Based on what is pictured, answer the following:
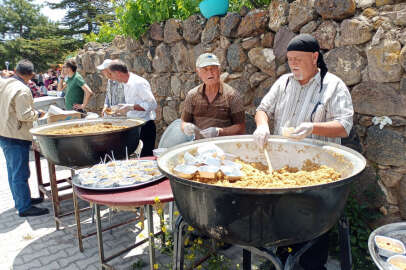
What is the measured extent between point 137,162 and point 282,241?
67.4 inches

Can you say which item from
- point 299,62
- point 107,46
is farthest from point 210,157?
point 107,46

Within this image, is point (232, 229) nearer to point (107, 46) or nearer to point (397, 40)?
point (397, 40)

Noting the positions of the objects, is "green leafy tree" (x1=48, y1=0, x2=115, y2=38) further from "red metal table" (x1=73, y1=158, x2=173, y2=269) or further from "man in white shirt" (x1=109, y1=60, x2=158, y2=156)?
"red metal table" (x1=73, y1=158, x2=173, y2=269)

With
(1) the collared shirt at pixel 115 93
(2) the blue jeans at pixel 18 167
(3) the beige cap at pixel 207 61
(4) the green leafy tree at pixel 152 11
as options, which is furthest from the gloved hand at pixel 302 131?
(2) the blue jeans at pixel 18 167

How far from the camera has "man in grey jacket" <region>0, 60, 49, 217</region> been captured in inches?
149

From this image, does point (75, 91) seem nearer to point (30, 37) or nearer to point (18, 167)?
point (18, 167)

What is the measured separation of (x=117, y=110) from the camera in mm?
3695

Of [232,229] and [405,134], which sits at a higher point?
[405,134]

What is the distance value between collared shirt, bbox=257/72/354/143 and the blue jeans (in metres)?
3.23

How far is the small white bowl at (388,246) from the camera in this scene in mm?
1512

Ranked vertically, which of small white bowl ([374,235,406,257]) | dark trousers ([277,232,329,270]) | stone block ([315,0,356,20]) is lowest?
dark trousers ([277,232,329,270])

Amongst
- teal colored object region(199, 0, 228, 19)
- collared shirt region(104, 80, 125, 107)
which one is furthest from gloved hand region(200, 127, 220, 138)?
teal colored object region(199, 0, 228, 19)

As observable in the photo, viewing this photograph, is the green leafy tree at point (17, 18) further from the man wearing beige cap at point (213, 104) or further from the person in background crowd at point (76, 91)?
the man wearing beige cap at point (213, 104)

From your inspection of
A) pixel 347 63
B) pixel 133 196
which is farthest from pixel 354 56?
pixel 133 196
